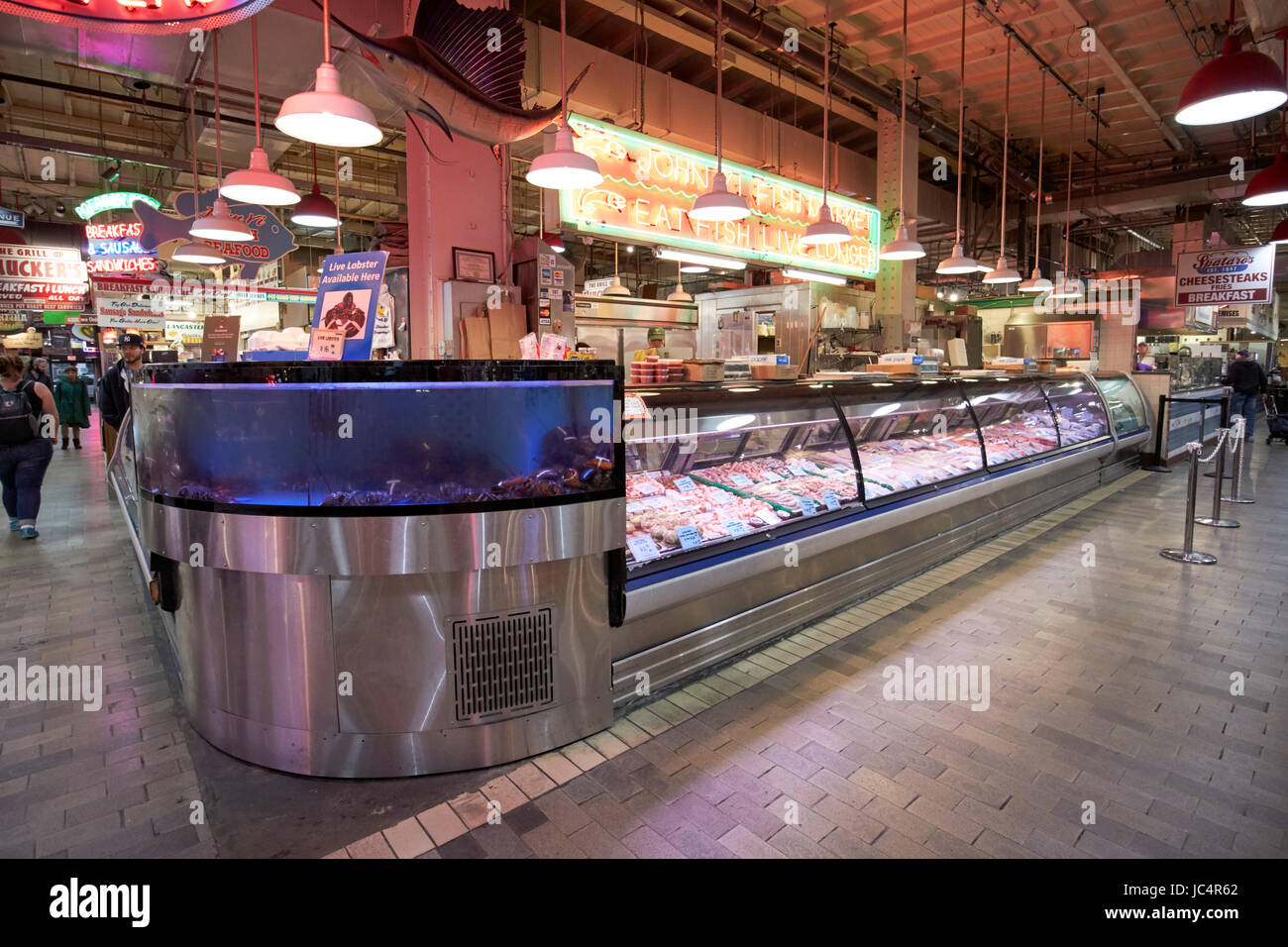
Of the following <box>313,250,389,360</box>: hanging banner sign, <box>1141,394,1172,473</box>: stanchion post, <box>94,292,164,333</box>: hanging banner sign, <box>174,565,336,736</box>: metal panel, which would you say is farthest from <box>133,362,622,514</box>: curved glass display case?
<box>94,292,164,333</box>: hanging banner sign

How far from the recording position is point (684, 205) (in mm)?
6754

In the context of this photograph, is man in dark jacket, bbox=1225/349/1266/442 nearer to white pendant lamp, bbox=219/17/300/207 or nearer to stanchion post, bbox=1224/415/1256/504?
stanchion post, bbox=1224/415/1256/504

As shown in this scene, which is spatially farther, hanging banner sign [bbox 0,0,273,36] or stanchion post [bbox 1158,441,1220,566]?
stanchion post [bbox 1158,441,1220,566]

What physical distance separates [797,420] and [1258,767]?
2842 millimetres

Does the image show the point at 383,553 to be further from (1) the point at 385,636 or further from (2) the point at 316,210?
(2) the point at 316,210

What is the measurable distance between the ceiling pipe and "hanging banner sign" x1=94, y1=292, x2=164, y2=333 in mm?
12359

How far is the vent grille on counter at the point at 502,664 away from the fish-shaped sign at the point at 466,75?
2.35 m

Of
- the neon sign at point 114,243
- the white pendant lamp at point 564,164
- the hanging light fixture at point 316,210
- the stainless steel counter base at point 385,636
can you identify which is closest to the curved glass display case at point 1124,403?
the white pendant lamp at point 564,164

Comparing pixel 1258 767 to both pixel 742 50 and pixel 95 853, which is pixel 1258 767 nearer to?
pixel 95 853

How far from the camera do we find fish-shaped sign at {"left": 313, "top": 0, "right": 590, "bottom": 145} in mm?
2982

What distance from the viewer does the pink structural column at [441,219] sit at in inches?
228

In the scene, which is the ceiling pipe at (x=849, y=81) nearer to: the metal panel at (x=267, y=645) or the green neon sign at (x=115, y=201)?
the metal panel at (x=267, y=645)
